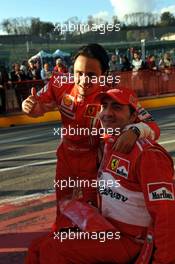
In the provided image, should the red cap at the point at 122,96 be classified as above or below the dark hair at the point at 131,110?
above

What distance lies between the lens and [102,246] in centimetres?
261

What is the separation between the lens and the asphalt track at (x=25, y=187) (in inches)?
206

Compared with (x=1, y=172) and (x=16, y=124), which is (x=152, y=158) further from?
(x=16, y=124)

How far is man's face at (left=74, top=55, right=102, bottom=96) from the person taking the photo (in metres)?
3.62

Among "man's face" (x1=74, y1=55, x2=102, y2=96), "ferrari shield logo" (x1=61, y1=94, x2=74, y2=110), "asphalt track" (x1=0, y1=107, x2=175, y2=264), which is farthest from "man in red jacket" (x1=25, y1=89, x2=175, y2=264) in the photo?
"asphalt track" (x1=0, y1=107, x2=175, y2=264)

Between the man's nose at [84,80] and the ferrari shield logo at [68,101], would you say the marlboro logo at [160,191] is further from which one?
the ferrari shield logo at [68,101]

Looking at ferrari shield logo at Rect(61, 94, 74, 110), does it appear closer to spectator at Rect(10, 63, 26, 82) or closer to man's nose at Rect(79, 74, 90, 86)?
man's nose at Rect(79, 74, 90, 86)

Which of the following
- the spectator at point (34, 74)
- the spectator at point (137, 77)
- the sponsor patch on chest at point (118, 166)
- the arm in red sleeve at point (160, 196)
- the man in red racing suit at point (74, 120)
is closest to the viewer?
the arm in red sleeve at point (160, 196)

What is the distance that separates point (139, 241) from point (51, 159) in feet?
22.0

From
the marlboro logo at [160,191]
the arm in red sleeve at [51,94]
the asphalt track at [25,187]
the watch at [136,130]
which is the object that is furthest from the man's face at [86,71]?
the marlboro logo at [160,191]

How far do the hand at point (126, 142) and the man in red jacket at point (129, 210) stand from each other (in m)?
0.02

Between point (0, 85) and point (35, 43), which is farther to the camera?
point (35, 43)

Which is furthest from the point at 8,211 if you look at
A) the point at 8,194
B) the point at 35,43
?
the point at 35,43

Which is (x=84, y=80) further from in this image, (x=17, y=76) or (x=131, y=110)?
(x=17, y=76)
